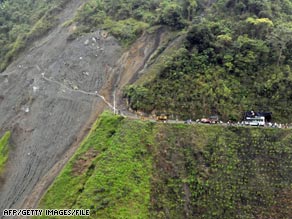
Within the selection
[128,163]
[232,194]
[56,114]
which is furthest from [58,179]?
[232,194]

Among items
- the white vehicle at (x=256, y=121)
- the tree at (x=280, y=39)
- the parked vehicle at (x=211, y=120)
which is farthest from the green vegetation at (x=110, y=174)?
the tree at (x=280, y=39)

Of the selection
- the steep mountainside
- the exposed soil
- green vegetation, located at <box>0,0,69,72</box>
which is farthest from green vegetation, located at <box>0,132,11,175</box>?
green vegetation, located at <box>0,0,69,72</box>

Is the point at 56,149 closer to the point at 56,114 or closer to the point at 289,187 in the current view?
the point at 56,114

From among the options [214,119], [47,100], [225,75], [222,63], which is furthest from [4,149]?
[222,63]

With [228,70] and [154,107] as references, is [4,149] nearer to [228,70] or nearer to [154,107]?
[154,107]

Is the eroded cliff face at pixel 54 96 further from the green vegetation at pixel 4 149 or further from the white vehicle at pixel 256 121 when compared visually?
the white vehicle at pixel 256 121
